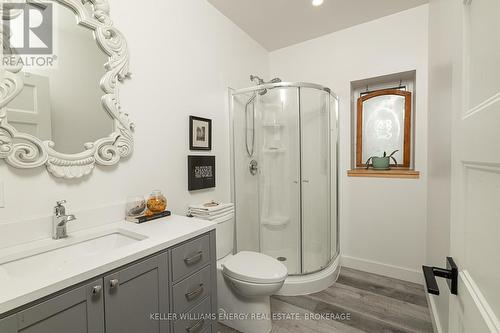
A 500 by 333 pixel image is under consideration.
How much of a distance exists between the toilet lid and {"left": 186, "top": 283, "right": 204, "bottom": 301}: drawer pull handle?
336 mm

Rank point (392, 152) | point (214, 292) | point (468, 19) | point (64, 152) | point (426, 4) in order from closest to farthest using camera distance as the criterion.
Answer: point (468, 19) < point (64, 152) < point (214, 292) < point (426, 4) < point (392, 152)

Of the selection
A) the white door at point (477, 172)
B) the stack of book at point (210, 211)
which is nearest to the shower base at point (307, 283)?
the stack of book at point (210, 211)

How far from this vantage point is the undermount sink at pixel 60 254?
3.21 ft

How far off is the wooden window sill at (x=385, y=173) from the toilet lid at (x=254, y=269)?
1.41 metres

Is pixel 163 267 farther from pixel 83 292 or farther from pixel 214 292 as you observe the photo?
pixel 214 292

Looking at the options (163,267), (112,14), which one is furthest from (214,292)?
(112,14)

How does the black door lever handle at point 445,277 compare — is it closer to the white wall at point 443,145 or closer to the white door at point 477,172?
the white door at point 477,172

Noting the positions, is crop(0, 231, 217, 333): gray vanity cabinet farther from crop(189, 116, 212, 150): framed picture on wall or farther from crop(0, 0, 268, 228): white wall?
crop(189, 116, 212, 150): framed picture on wall

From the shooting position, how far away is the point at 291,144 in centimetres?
239

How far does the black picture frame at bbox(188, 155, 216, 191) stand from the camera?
1937 mm

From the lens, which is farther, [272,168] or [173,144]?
[272,168]

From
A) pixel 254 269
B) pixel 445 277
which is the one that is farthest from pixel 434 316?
pixel 445 277

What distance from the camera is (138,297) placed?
100cm

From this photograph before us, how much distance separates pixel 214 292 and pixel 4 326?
94 centimetres
